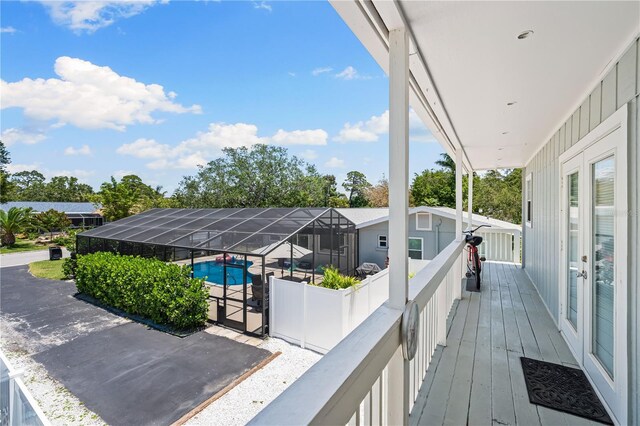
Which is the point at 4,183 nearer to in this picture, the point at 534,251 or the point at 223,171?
the point at 223,171

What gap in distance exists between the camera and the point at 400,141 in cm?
139

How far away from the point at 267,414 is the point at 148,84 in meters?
17.7

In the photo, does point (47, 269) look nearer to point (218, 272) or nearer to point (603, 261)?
point (218, 272)

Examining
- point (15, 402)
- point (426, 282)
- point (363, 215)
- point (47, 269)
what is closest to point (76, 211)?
point (47, 269)

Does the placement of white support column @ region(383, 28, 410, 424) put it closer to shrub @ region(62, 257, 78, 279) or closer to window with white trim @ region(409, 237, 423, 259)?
window with white trim @ region(409, 237, 423, 259)

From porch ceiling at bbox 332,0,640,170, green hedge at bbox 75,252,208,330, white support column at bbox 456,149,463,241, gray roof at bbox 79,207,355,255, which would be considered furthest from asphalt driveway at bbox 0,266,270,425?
porch ceiling at bbox 332,0,640,170

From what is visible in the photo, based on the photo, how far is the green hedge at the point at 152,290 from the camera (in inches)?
265

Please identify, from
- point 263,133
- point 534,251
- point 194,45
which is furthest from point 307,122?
point 534,251

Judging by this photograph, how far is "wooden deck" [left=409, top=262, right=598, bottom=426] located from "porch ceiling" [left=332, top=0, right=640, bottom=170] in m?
2.20

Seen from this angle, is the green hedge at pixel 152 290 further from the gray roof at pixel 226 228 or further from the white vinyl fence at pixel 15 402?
the white vinyl fence at pixel 15 402

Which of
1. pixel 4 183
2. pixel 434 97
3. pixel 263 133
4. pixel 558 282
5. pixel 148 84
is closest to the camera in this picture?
pixel 434 97

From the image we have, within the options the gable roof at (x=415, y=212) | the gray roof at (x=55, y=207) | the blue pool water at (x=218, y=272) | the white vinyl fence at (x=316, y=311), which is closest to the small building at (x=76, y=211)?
the gray roof at (x=55, y=207)

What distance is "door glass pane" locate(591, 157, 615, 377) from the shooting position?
1997mm

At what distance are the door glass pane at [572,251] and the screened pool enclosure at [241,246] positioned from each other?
5107 mm
